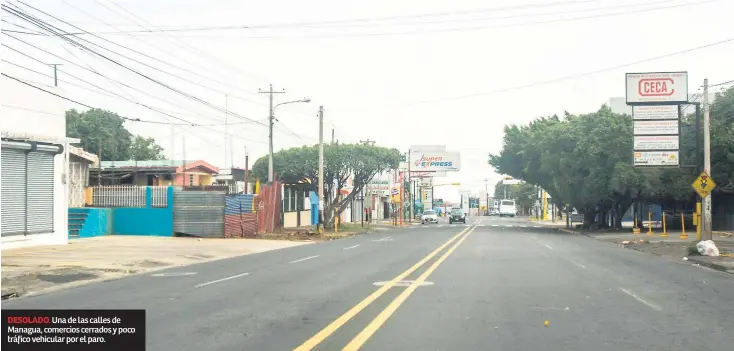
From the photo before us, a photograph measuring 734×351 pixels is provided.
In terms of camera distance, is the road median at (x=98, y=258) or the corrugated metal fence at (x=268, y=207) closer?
the road median at (x=98, y=258)

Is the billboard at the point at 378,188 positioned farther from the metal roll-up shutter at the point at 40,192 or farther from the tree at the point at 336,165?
the metal roll-up shutter at the point at 40,192

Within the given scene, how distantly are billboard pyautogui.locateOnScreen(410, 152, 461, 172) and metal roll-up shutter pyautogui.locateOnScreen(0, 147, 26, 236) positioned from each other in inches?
2768

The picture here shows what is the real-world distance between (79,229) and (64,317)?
27492 millimetres

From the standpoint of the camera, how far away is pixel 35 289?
1469cm

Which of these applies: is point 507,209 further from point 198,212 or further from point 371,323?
point 371,323

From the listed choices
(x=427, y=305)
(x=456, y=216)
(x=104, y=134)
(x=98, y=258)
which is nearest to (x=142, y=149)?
(x=104, y=134)

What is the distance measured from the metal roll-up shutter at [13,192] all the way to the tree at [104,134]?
41.8m

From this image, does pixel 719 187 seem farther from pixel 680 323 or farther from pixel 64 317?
pixel 64 317

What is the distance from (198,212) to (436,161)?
199 feet

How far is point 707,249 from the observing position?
23.8 m

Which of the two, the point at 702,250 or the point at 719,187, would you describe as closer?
the point at 702,250

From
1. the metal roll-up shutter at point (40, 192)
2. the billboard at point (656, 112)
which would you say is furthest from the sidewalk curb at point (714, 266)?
the metal roll-up shutter at point (40, 192)

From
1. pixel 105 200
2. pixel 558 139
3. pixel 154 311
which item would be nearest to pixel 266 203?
pixel 105 200

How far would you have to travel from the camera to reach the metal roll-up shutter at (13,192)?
24281mm
